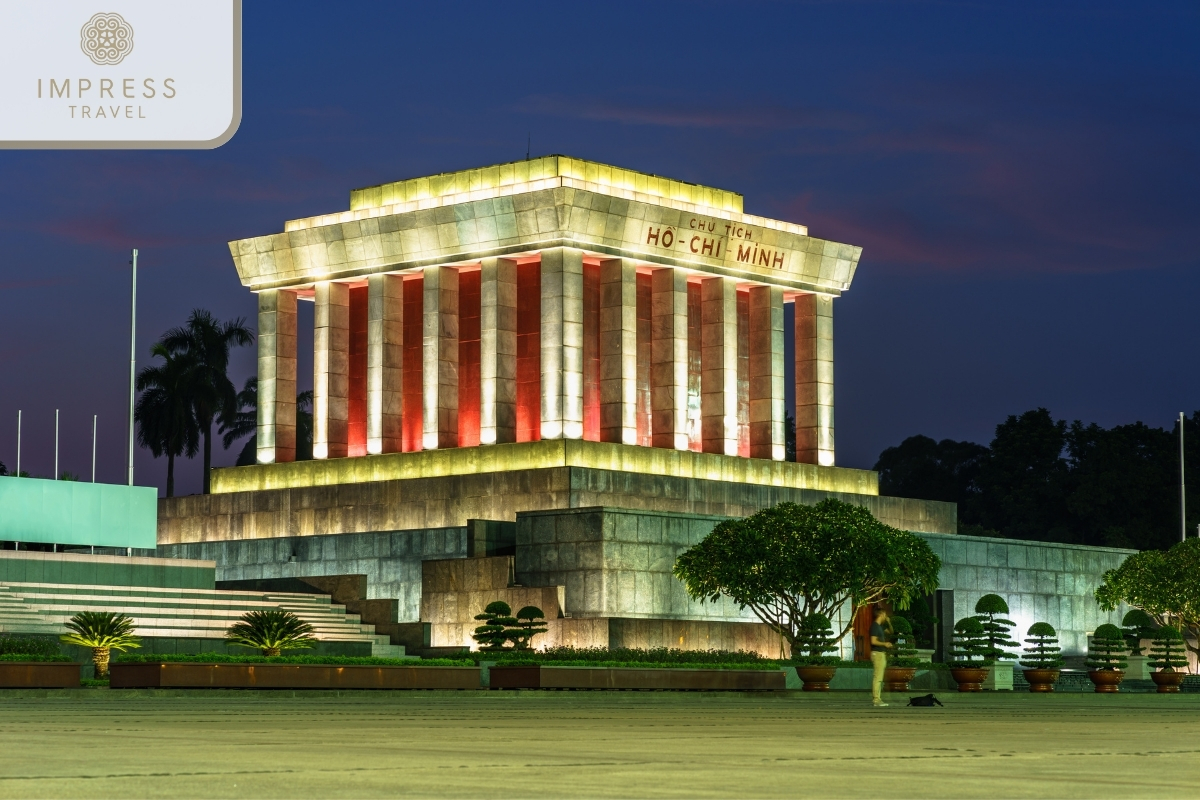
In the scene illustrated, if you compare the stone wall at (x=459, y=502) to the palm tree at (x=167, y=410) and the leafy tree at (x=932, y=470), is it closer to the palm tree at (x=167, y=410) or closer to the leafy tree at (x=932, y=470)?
the palm tree at (x=167, y=410)

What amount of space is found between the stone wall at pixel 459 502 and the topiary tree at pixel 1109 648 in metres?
9.05

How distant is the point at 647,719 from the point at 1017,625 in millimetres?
34970

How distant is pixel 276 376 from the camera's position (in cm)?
5928

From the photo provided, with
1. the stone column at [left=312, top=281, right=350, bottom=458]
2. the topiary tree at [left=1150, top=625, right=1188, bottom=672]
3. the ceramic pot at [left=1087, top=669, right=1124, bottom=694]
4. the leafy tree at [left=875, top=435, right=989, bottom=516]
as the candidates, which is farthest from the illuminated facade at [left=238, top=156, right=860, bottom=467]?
the leafy tree at [left=875, top=435, right=989, bottom=516]

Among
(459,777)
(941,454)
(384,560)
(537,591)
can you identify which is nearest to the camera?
(459,777)

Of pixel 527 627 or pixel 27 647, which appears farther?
pixel 527 627

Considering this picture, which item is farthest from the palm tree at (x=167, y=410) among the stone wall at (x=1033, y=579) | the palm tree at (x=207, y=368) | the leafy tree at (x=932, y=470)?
the leafy tree at (x=932, y=470)

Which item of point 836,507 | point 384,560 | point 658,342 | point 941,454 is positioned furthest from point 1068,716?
point 941,454

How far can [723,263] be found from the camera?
56.5 metres

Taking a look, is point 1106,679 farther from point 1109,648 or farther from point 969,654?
point 1109,648

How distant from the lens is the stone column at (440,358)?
5491 cm

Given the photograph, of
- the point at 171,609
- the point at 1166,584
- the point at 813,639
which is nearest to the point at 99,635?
the point at 171,609

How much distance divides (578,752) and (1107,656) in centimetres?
3419

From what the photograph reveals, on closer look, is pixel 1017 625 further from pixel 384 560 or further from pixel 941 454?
pixel 941 454
